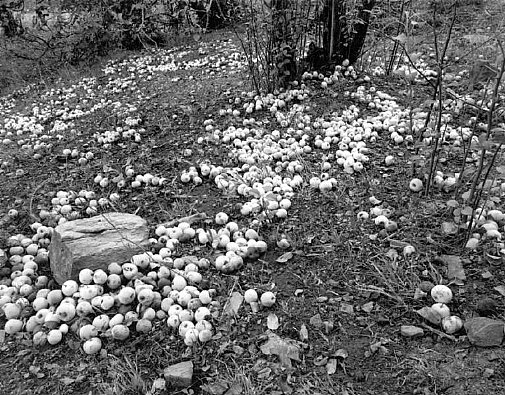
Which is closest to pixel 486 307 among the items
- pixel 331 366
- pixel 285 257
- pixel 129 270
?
pixel 331 366

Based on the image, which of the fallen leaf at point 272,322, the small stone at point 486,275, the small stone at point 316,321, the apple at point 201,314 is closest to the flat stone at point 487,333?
the small stone at point 486,275

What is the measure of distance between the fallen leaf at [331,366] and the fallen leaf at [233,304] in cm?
66

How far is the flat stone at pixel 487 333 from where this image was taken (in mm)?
2234

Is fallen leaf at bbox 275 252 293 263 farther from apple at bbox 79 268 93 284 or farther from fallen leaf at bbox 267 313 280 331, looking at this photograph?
apple at bbox 79 268 93 284

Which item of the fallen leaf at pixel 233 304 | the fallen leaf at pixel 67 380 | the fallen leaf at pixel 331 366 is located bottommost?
the fallen leaf at pixel 67 380

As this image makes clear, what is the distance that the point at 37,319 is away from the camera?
9.02ft

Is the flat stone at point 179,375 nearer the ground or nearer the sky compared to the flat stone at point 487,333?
nearer the ground

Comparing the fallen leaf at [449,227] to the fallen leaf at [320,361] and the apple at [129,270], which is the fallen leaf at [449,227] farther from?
the apple at [129,270]

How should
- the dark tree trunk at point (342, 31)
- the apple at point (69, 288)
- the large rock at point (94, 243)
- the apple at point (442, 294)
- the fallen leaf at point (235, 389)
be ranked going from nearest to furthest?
the fallen leaf at point (235, 389)
the apple at point (442, 294)
the apple at point (69, 288)
the large rock at point (94, 243)
the dark tree trunk at point (342, 31)

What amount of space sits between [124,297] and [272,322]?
967 mm

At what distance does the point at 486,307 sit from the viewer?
242 centimetres

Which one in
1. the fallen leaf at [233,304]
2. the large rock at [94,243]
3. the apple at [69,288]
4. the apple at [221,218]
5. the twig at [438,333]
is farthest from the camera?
the apple at [221,218]

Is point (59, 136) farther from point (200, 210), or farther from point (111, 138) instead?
point (200, 210)

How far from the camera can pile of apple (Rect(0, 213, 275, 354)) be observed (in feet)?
8.63
